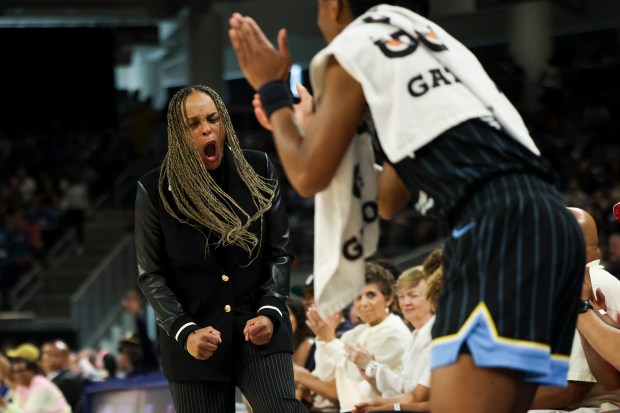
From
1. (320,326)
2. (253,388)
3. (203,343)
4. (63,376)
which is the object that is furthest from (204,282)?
(63,376)

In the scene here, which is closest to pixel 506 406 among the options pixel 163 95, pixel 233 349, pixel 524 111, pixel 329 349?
pixel 233 349

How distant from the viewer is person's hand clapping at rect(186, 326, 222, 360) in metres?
4.22

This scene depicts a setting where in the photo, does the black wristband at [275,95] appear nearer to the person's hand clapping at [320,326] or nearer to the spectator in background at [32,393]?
the person's hand clapping at [320,326]

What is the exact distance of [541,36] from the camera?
25.4m

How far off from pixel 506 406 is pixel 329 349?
3.81 m

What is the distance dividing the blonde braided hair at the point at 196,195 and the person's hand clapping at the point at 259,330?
0.94ft

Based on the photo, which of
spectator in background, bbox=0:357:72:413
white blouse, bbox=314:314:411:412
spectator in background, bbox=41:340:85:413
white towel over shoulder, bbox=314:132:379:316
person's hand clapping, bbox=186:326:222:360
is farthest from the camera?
spectator in background, bbox=41:340:85:413

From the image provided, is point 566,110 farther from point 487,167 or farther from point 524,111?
point 487,167

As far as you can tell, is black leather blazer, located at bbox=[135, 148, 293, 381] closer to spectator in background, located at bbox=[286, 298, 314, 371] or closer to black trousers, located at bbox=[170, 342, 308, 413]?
black trousers, located at bbox=[170, 342, 308, 413]

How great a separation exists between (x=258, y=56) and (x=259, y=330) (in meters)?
1.49

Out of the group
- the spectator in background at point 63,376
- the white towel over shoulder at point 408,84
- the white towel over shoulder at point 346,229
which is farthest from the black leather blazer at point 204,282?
the spectator in background at point 63,376

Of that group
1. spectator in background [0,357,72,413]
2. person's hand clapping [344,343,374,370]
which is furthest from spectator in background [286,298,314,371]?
spectator in background [0,357,72,413]

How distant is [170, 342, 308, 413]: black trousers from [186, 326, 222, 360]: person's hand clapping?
0.14 metres

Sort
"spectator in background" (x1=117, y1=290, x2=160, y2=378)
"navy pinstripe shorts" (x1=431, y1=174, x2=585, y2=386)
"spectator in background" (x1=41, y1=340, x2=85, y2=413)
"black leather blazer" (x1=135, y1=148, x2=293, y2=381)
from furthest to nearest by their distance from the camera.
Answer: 1. "spectator in background" (x1=41, y1=340, x2=85, y2=413)
2. "spectator in background" (x1=117, y1=290, x2=160, y2=378)
3. "black leather blazer" (x1=135, y1=148, x2=293, y2=381)
4. "navy pinstripe shorts" (x1=431, y1=174, x2=585, y2=386)
